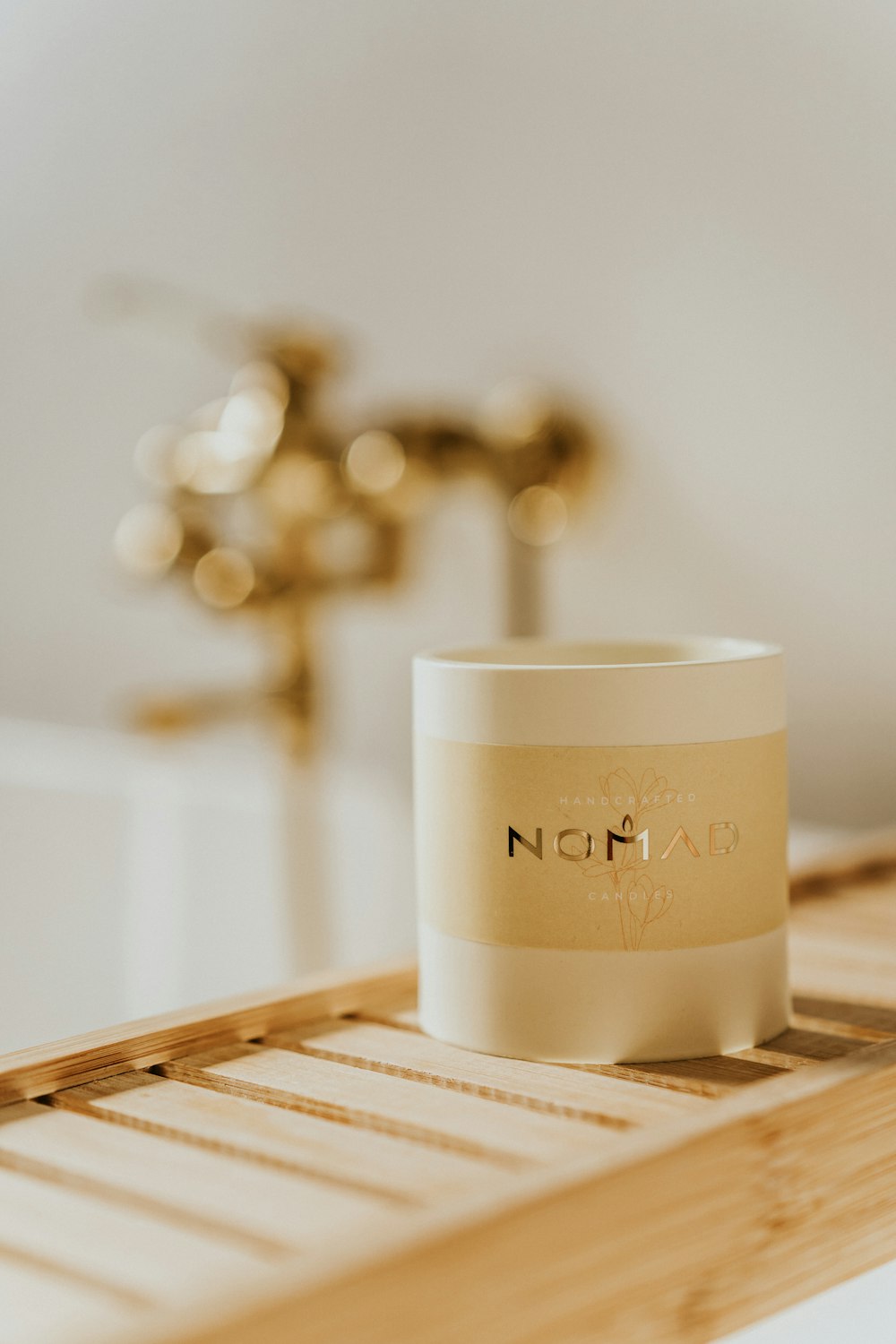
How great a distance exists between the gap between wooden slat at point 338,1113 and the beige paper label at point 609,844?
0.19ft

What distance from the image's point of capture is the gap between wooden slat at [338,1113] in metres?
0.27

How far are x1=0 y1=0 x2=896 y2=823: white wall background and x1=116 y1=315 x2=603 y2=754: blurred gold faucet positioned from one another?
0.03m

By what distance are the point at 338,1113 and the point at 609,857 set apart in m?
0.08

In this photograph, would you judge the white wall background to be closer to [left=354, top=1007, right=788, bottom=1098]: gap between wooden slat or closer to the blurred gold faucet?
the blurred gold faucet

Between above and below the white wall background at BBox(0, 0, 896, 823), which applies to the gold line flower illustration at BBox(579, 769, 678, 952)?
below

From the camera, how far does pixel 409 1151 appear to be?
28 centimetres

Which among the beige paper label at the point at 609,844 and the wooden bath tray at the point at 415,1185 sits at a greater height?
the beige paper label at the point at 609,844

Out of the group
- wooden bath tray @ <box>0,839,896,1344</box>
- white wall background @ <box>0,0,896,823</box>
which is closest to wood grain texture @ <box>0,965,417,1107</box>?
wooden bath tray @ <box>0,839,896,1344</box>

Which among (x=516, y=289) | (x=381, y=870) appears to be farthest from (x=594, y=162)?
(x=381, y=870)

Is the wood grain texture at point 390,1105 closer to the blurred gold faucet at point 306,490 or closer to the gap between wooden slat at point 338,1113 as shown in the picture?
the gap between wooden slat at point 338,1113

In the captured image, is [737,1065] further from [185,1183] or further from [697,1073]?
[185,1183]

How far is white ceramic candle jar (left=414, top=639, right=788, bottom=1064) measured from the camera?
0.32 metres

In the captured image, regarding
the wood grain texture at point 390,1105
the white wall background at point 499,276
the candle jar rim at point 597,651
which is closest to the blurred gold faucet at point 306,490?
the white wall background at point 499,276

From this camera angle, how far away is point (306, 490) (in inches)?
33.8
